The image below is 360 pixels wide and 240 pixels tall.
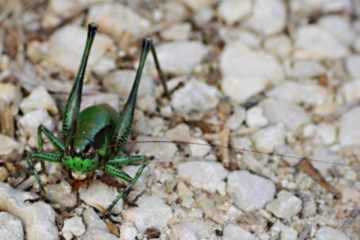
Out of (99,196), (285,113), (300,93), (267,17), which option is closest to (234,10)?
(267,17)

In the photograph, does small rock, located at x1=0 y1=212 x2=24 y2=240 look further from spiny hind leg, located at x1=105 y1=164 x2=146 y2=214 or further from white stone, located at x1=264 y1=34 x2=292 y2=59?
white stone, located at x1=264 y1=34 x2=292 y2=59

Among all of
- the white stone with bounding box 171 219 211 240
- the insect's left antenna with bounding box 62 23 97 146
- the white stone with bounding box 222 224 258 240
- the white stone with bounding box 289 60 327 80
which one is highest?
the insect's left antenna with bounding box 62 23 97 146

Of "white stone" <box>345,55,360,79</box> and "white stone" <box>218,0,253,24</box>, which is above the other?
"white stone" <box>218,0,253,24</box>

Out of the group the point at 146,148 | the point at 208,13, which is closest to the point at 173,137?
the point at 146,148

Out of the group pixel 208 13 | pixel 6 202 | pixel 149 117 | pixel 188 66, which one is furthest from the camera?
pixel 208 13

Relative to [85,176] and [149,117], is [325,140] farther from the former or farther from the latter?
[85,176]

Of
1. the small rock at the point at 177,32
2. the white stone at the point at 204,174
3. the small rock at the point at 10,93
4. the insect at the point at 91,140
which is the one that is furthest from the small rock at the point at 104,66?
the white stone at the point at 204,174

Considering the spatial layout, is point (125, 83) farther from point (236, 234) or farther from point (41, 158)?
point (236, 234)

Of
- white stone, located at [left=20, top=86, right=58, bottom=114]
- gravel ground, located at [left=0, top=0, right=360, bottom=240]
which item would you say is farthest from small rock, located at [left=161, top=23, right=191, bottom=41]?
white stone, located at [left=20, top=86, right=58, bottom=114]
